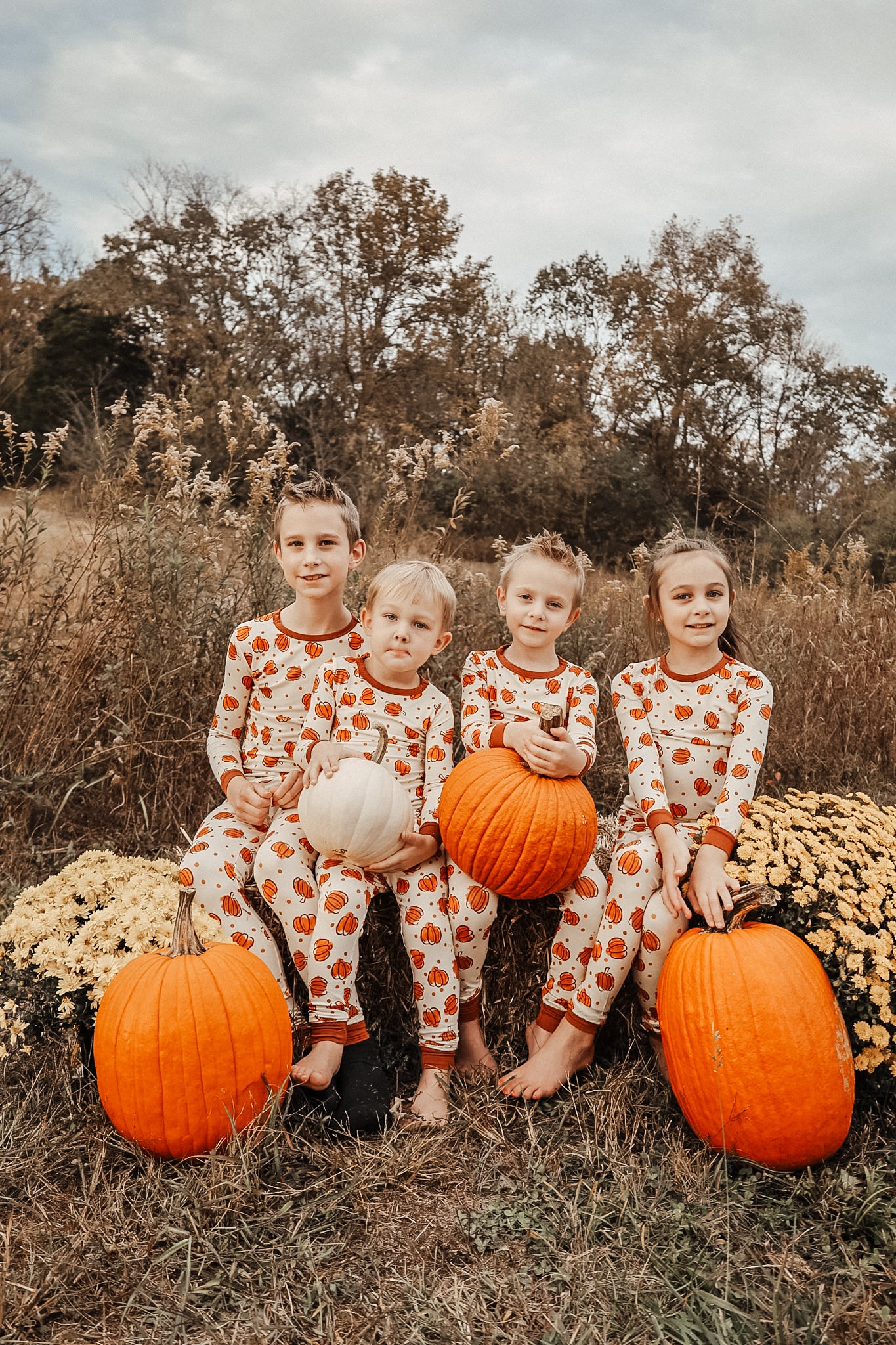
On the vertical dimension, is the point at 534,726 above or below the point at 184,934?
above

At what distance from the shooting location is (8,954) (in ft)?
7.27

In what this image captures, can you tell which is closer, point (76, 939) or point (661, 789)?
point (76, 939)

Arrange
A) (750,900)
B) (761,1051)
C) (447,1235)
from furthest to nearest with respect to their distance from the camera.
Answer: (750,900), (761,1051), (447,1235)

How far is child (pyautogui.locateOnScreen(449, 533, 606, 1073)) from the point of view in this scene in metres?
2.37

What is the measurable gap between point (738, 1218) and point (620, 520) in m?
13.6

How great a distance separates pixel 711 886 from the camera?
2.15 meters

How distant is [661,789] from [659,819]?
123 mm

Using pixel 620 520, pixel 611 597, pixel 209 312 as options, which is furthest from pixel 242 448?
pixel 209 312

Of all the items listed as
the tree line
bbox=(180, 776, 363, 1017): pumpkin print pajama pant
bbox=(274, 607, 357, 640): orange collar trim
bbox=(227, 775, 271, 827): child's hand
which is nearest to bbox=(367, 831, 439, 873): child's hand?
bbox=(180, 776, 363, 1017): pumpkin print pajama pant

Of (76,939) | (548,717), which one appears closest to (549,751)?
(548,717)

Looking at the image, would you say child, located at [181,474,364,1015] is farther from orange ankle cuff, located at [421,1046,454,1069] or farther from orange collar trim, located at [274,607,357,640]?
orange ankle cuff, located at [421,1046,454,1069]

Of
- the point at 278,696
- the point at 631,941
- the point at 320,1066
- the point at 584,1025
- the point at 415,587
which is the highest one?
the point at 415,587

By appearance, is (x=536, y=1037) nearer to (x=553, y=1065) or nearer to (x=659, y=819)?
(x=553, y=1065)

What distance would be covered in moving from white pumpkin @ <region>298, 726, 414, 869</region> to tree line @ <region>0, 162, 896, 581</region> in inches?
454
